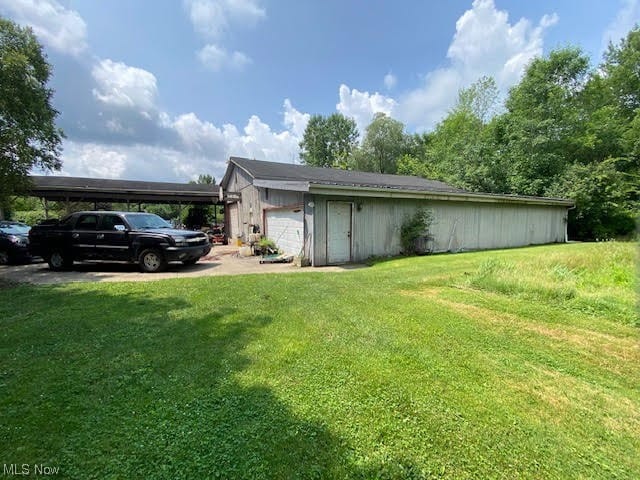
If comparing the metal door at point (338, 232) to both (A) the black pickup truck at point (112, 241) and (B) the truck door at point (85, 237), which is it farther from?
(B) the truck door at point (85, 237)

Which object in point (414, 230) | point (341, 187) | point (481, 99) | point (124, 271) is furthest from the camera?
point (481, 99)

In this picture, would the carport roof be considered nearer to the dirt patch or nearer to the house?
the house

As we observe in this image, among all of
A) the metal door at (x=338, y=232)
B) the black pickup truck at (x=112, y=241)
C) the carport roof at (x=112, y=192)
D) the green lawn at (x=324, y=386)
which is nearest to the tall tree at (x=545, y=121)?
the metal door at (x=338, y=232)

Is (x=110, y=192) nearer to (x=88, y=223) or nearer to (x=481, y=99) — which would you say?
(x=88, y=223)

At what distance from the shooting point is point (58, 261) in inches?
337

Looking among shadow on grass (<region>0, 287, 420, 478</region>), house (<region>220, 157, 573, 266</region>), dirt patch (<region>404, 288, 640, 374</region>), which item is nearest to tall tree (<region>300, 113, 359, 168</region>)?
house (<region>220, 157, 573, 266</region>)

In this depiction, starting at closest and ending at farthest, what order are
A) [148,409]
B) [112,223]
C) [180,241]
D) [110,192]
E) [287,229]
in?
1. [148,409]
2. [180,241]
3. [112,223]
4. [287,229]
5. [110,192]

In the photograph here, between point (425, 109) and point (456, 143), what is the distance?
1125 centimetres

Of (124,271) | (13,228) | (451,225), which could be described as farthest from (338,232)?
(13,228)

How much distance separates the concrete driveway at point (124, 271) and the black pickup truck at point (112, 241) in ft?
1.29

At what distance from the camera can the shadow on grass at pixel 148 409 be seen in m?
1.79

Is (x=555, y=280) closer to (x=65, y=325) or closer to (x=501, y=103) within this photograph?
(x=65, y=325)

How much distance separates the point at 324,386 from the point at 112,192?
18481mm

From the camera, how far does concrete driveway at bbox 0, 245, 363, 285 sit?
23.8 feet
